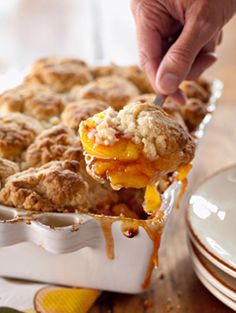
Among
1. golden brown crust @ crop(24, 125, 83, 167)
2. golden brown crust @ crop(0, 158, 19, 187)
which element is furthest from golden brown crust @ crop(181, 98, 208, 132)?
golden brown crust @ crop(0, 158, 19, 187)

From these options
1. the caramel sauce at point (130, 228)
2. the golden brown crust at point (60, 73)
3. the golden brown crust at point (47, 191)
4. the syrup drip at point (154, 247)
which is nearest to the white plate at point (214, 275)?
the syrup drip at point (154, 247)

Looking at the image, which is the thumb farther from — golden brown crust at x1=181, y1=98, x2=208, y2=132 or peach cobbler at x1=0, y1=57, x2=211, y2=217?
golden brown crust at x1=181, y1=98, x2=208, y2=132

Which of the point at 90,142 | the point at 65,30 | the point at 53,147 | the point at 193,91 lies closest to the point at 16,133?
the point at 53,147

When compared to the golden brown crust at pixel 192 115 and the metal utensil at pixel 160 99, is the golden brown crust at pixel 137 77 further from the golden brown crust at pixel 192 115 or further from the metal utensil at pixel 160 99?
the metal utensil at pixel 160 99

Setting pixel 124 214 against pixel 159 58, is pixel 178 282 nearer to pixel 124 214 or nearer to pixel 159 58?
pixel 124 214

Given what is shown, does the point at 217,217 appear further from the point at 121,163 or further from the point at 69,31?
the point at 69,31

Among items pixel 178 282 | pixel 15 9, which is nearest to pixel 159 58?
pixel 178 282

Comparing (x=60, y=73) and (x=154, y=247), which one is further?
(x=60, y=73)
